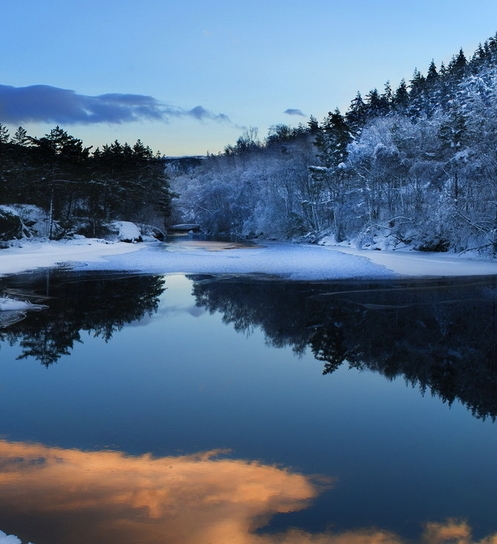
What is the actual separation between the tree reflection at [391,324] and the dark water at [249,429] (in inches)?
3.1

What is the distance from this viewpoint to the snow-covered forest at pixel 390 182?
116 ft

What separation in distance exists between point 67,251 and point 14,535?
40715mm

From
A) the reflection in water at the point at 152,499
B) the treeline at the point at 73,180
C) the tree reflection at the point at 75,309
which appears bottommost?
the reflection in water at the point at 152,499

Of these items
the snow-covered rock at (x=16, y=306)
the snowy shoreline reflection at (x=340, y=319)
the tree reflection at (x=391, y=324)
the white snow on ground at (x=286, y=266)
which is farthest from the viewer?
the white snow on ground at (x=286, y=266)

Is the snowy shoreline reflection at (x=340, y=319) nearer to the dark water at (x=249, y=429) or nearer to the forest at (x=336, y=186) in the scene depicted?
the dark water at (x=249, y=429)

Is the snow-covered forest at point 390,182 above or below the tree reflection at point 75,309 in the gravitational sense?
above

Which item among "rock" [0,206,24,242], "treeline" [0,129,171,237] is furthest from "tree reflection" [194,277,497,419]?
"treeline" [0,129,171,237]

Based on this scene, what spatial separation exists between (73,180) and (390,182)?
33727 millimetres

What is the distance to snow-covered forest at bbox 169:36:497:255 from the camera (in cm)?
3522

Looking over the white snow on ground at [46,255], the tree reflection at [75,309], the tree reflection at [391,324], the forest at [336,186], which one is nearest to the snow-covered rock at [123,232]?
the forest at [336,186]

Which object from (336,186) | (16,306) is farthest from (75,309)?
(336,186)

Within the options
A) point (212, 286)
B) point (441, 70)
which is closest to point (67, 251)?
point (212, 286)

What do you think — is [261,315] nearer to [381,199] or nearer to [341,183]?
[381,199]

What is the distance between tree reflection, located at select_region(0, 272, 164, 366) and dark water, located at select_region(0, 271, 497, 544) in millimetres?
114
